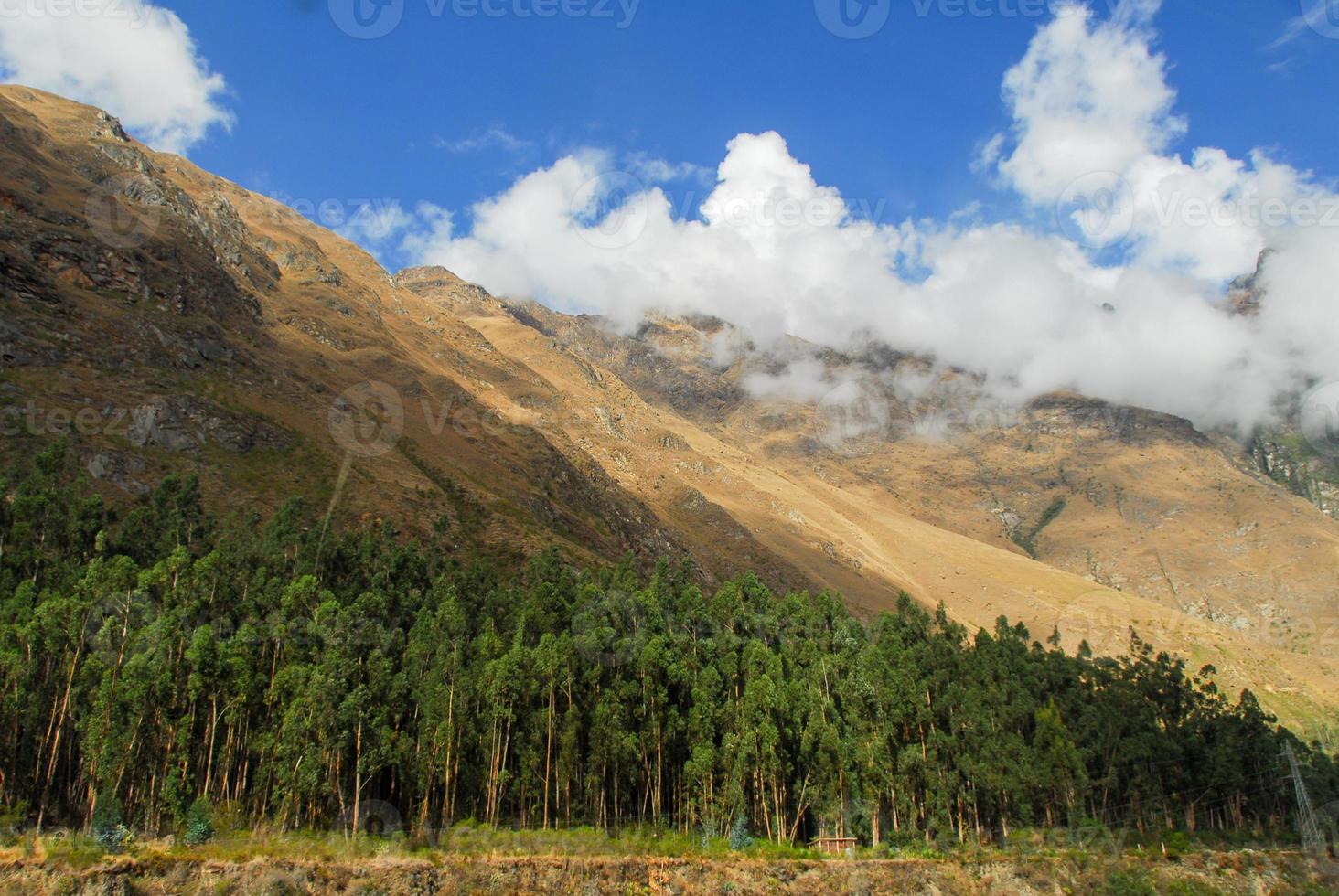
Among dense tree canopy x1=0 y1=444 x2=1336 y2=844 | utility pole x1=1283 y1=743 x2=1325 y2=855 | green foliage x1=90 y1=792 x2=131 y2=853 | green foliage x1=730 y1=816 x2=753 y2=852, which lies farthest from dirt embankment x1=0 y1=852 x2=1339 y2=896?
dense tree canopy x1=0 y1=444 x2=1336 y2=844

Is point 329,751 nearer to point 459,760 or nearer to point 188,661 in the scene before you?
point 459,760

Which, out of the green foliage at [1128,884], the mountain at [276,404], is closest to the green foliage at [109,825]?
the mountain at [276,404]

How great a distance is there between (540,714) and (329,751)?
13.1 meters

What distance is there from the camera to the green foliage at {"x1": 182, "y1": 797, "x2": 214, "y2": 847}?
3938cm

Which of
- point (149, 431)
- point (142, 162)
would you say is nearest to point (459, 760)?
point (149, 431)

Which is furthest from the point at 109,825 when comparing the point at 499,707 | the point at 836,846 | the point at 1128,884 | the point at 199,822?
the point at 1128,884

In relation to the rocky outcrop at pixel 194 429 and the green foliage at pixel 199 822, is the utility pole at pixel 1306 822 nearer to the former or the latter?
the green foliage at pixel 199 822

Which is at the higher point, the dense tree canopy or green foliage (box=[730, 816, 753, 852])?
the dense tree canopy

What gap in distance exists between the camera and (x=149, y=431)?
88750 mm

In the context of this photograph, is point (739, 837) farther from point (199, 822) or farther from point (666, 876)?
point (199, 822)

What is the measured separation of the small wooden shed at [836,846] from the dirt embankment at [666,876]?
2.74m

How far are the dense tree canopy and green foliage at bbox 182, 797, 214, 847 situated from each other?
2.45 meters

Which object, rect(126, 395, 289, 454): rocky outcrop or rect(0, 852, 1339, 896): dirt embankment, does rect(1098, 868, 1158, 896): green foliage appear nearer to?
rect(0, 852, 1339, 896): dirt embankment

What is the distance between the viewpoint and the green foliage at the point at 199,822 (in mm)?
39375
